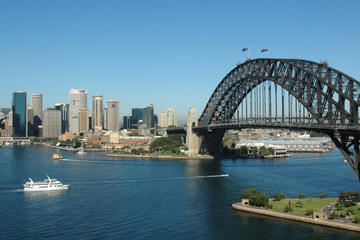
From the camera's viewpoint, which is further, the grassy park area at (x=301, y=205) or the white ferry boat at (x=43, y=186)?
the white ferry boat at (x=43, y=186)

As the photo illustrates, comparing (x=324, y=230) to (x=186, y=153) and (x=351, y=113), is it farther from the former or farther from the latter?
(x=186, y=153)

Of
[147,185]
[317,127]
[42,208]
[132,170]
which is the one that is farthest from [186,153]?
[42,208]

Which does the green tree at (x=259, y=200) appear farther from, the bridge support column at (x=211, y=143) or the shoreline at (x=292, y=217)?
the bridge support column at (x=211, y=143)

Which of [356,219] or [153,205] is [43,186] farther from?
[356,219]

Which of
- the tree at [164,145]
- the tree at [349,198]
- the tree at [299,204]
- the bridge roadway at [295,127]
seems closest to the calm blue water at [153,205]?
the tree at [299,204]

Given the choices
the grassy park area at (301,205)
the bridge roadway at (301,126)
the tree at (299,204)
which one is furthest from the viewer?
the bridge roadway at (301,126)

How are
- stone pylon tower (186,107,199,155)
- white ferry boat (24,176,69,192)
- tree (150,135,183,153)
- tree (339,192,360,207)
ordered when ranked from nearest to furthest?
tree (339,192,360,207) → white ferry boat (24,176,69,192) → stone pylon tower (186,107,199,155) → tree (150,135,183,153)

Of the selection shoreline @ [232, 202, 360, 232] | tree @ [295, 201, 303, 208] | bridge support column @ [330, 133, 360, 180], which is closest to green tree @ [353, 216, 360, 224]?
shoreline @ [232, 202, 360, 232]

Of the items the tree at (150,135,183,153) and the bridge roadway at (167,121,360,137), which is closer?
the bridge roadway at (167,121,360,137)

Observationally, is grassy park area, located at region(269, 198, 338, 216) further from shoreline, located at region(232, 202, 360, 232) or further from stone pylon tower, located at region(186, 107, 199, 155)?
stone pylon tower, located at region(186, 107, 199, 155)
